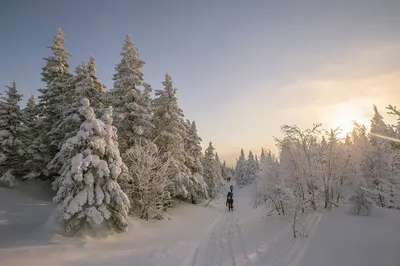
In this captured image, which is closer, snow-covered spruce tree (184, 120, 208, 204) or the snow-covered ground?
the snow-covered ground

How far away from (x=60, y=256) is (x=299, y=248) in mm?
10079

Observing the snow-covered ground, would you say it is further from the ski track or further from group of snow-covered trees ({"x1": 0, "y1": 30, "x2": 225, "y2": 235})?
group of snow-covered trees ({"x1": 0, "y1": 30, "x2": 225, "y2": 235})

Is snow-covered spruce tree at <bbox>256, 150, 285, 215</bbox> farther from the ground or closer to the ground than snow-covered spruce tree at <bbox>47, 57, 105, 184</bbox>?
closer to the ground

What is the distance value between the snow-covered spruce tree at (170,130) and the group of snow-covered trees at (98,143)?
4.0 inches

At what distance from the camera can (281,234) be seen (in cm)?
1390

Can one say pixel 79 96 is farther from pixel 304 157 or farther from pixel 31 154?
pixel 304 157

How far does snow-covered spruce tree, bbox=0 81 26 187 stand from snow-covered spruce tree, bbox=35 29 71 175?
177 centimetres

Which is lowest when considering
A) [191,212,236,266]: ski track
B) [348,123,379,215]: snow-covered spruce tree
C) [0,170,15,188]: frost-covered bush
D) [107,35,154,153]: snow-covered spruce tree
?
[191,212,236,266]: ski track

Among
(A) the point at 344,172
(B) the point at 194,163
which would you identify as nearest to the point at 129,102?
(B) the point at 194,163

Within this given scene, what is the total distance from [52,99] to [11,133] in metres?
4.79

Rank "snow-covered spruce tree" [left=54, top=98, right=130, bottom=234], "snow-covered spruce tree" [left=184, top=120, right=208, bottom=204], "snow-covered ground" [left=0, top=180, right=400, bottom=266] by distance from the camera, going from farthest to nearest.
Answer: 1. "snow-covered spruce tree" [left=184, top=120, right=208, bottom=204]
2. "snow-covered spruce tree" [left=54, top=98, right=130, bottom=234]
3. "snow-covered ground" [left=0, top=180, right=400, bottom=266]

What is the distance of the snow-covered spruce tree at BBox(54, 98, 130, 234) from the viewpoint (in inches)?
474

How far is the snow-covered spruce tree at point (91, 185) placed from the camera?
12.0m

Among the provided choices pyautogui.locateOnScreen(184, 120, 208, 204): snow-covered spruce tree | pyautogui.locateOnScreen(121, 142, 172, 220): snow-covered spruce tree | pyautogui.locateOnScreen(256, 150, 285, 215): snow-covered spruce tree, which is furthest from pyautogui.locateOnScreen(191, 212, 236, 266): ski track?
pyautogui.locateOnScreen(184, 120, 208, 204): snow-covered spruce tree
